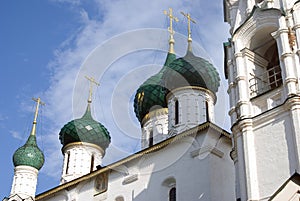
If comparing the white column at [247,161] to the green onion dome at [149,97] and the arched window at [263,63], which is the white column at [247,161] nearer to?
the arched window at [263,63]

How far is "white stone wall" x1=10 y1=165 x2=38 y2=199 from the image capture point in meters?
19.3

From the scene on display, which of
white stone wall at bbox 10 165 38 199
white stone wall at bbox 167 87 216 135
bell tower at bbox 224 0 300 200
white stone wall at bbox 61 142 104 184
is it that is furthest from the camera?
white stone wall at bbox 61 142 104 184

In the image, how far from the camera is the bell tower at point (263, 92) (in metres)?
9.38

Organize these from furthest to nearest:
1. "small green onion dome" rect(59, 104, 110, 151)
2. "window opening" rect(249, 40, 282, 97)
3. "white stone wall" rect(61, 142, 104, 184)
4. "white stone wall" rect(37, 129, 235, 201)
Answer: "small green onion dome" rect(59, 104, 110, 151), "white stone wall" rect(61, 142, 104, 184), "white stone wall" rect(37, 129, 235, 201), "window opening" rect(249, 40, 282, 97)

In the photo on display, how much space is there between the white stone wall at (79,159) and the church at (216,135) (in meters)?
0.04

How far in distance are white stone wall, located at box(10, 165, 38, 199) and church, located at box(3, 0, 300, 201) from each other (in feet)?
0.11

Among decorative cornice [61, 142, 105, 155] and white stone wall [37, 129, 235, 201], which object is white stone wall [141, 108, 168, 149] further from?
white stone wall [37, 129, 235, 201]

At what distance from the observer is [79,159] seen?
784 inches

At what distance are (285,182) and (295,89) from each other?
68.5 inches

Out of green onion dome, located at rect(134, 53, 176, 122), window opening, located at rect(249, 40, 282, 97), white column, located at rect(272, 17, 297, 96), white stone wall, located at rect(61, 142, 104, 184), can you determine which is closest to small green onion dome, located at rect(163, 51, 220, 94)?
green onion dome, located at rect(134, 53, 176, 122)

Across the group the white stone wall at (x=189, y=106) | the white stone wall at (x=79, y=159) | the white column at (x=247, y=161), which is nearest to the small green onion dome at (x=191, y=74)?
the white stone wall at (x=189, y=106)

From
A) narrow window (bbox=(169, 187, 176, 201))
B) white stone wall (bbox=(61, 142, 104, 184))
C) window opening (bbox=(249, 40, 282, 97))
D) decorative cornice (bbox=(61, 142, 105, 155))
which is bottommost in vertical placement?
narrow window (bbox=(169, 187, 176, 201))

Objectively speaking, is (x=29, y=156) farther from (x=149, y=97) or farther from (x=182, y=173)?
(x=182, y=173)

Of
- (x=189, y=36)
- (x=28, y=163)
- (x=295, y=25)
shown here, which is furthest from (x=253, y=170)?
(x=28, y=163)
